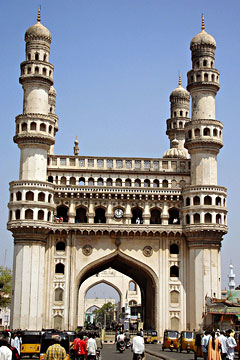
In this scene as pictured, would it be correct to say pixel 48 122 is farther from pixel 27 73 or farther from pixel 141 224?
pixel 141 224

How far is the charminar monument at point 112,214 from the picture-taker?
46.4 meters

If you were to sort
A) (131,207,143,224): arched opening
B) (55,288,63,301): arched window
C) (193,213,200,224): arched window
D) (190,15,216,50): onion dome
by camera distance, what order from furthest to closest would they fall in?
(131,207,143,224): arched opening → (190,15,216,50): onion dome → (193,213,200,224): arched window → (55,288,63,301): arched window

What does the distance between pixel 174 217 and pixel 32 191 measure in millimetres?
13069

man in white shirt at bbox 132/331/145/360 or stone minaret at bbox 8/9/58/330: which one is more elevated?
stone minaret at bbox 8/9/58/330

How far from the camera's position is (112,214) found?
48.9 metres

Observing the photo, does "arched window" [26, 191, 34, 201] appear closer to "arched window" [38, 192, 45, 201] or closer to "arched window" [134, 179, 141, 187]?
"arched window" [38, 192, 45, 201]

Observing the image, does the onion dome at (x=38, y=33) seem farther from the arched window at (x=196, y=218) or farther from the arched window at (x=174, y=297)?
the arched window at (x=174, y=297)

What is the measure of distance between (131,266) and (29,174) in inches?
471

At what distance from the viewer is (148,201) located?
1940 inches

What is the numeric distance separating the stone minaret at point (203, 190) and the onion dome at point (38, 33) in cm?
1256

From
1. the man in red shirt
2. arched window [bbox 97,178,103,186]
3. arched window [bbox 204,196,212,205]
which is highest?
arched window [bbox 97,178,103,186]

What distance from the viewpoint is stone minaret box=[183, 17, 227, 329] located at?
46547 millimetres

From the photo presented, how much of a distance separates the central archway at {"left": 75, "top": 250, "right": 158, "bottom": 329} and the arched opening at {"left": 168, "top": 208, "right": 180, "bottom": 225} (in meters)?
5.09

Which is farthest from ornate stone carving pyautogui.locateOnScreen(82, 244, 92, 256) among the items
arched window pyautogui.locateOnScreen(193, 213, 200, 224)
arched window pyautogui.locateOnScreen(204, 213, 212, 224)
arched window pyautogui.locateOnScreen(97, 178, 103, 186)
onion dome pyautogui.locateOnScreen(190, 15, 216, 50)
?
onion dome pyautogui.locateOnScreen(190, 15, 216, 50)
